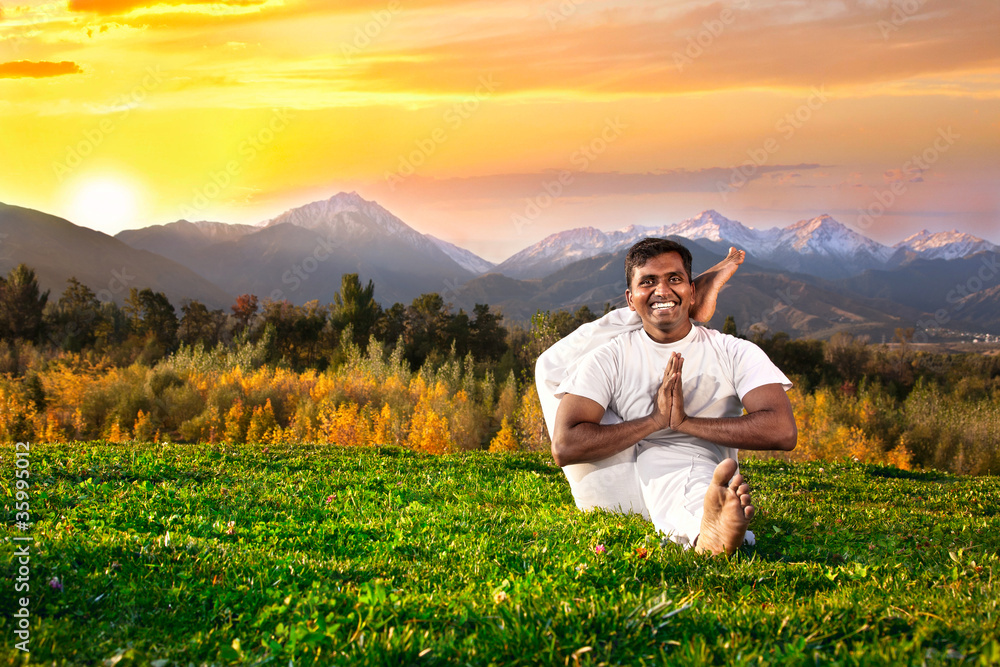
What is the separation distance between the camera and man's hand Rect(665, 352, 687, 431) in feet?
16.3

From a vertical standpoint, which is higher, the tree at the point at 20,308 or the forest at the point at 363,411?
the tree at the point at 20,308

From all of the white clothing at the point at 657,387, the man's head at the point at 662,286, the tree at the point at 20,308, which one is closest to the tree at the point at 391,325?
the tree at the point at 20,308

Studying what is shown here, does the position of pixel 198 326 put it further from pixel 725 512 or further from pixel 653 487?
pixel 725 512

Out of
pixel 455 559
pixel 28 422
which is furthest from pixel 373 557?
pixel 28 422

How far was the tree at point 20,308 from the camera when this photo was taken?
37375mm

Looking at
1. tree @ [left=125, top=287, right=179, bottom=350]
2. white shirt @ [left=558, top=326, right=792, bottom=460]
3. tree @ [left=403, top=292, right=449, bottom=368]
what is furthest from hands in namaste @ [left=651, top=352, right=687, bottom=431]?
tree @ [left=125, top=287, right=179, bottom=350]

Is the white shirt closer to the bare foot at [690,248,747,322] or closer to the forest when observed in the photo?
the bare foot at [690,248,747,322]

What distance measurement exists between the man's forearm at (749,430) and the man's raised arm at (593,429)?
213mm

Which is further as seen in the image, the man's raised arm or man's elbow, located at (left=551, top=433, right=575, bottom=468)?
man's elbow, located at (left=551, top=433, right=575, bottom=468)

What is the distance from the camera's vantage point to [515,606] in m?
3.24

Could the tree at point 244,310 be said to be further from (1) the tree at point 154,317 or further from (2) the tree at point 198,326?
(1) the tree at point 154,317

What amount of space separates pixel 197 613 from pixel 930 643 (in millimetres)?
3291

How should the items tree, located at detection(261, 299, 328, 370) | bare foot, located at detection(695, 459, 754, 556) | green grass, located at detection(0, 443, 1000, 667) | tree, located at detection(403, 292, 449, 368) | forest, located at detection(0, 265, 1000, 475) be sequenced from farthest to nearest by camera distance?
tree, located at detection(403, 292, 449, 368)
tree, located at detection(261, 299, 328, 370)
forest, located at detection(0, 265, 1000, 475)
bare foot, located at detection(695, 459, 754, 556)
green grass, located at detection(0, 443, 1000, 667)

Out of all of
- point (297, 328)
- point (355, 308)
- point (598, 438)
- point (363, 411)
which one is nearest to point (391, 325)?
point (355, 308)
